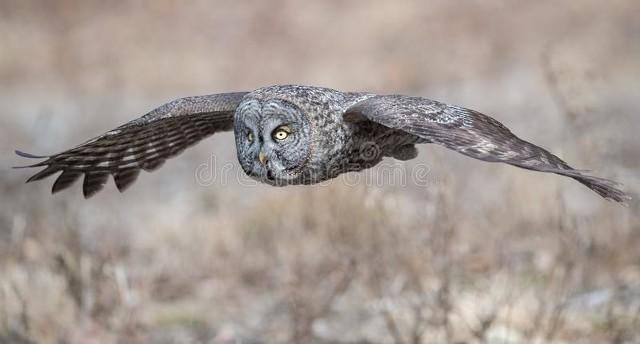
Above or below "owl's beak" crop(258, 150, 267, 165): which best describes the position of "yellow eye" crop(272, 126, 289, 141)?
above

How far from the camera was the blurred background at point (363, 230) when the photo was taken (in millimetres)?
7864

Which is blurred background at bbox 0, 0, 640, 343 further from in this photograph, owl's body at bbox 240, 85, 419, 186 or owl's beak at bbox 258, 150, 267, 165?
owl's beak at bbox 258, 150, 267, 165

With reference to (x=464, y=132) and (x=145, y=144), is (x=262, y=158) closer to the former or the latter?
(x=464, y=132)

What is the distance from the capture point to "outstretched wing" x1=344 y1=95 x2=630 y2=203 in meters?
4.89

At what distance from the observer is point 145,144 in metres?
7.36

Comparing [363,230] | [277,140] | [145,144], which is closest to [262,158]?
[277,140]

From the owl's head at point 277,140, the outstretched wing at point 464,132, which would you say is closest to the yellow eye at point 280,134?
the owl's head at point 277,140

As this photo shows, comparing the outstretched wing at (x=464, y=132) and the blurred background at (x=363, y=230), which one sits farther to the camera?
the blurred background at (x=363, y=230)

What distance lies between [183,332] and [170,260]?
5.14 feet

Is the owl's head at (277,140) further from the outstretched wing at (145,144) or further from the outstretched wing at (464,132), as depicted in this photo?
the outstretched wing at (145,144)

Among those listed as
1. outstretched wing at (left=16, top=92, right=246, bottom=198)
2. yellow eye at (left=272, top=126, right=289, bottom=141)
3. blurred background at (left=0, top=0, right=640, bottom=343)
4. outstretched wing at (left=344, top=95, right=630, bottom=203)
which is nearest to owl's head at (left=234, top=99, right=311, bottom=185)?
yellow eye at (left=272, top=126, right=289, bottom=141)

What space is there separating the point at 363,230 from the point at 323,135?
107 inches

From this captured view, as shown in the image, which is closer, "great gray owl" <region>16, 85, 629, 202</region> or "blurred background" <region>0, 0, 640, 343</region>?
"great gray owl" <region>16, 85, 629, 202</region>

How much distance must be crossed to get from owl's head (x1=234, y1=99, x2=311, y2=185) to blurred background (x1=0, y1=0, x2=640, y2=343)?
1.30 metres
